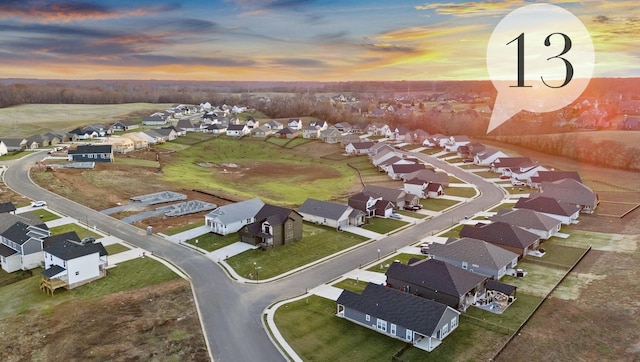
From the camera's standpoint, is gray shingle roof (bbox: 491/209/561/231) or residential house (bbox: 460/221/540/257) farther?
gray shingle roof (bbox: 491/209/561/231)

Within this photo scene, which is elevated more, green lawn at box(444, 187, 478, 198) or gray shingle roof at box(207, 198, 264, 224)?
gray shingle roof at box(207, 198, 264, 224)

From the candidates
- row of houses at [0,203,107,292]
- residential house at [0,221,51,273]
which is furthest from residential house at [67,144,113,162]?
residential house at [0,221,51,273]

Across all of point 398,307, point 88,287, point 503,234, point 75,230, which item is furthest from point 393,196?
point 75,230

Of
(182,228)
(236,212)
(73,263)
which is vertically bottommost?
(182,228)

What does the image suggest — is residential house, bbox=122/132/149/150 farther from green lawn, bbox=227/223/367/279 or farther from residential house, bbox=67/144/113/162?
green lawn, bbox=227/223/367/279

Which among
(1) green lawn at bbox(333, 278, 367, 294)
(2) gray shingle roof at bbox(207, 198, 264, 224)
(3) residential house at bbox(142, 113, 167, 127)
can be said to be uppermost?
(3) residential house at bbox(142, 113, 167, 127)

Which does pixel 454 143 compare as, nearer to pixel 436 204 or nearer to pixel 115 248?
pixel 436 204
